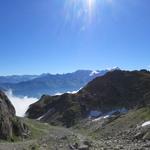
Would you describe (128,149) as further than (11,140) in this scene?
No

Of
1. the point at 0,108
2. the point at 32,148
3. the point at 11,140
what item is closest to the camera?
the point at 32,148

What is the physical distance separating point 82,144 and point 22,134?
126 ft

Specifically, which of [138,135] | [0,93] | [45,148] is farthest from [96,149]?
[0,93]

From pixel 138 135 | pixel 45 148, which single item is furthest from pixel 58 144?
pixel 138 135

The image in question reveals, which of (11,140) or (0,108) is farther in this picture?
(0,108)

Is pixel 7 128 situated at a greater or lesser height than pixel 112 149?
greater

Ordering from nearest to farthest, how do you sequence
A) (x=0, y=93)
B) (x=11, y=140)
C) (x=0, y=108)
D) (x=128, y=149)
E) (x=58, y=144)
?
(x=128, y=149), (x=58, y=144), (x=11, y=140), (x=0, y=108), (x=0, y=93)

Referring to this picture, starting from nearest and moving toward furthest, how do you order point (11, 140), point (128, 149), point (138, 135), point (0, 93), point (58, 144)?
point (128, 149), point (58, 144), point (138, 135), point (11, 140), point (0, 93)

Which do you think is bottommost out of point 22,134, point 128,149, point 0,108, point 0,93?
point 128,149

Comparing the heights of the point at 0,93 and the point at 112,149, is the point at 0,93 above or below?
above

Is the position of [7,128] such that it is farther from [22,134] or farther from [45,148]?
[45,148]

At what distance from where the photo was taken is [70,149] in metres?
61.0

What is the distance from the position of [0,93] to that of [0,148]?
178 feet

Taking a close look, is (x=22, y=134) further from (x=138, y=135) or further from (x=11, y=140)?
(x=138, y=135)
